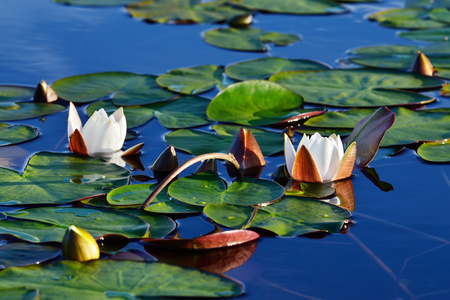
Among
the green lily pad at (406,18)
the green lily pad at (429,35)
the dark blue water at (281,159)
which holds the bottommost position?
the dark blue water at (281,159)

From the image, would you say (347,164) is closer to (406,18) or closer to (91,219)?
(91,219)

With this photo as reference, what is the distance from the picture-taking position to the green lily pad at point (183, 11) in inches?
236

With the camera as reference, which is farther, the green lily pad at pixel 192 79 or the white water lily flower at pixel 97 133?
the green lily pad at pixel 192 79

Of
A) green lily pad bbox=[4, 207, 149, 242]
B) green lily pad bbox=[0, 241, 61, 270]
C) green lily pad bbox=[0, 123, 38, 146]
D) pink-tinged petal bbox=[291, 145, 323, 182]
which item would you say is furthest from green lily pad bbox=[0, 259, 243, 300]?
green lily pad bbox=[0, 123, 38, 146]

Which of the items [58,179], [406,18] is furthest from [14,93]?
[406,18]

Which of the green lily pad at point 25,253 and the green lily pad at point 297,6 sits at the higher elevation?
the green lily pad at point 297,6

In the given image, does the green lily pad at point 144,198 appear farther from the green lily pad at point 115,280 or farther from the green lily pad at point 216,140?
the green lily pad at point 216,140

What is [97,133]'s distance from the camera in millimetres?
3199

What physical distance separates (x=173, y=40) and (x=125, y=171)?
2587mm

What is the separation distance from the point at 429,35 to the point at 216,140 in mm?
2983

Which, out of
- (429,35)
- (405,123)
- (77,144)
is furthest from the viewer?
(429,35)

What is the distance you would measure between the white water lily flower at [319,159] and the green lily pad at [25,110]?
157 centimetres

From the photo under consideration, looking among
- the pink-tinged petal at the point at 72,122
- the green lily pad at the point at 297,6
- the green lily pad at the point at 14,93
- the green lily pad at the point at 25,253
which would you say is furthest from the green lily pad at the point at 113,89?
the green lily pad at the point at 297,6

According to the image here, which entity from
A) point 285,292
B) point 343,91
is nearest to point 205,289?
point 285,292
